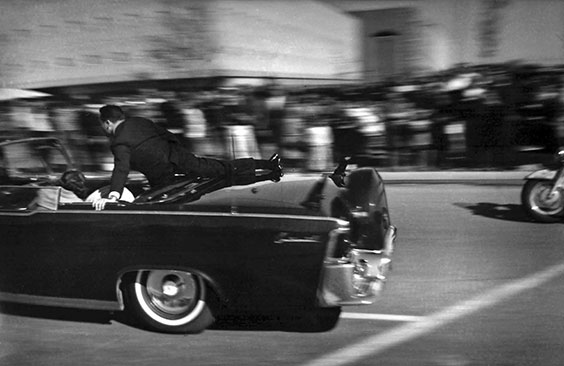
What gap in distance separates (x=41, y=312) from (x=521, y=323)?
2.75m

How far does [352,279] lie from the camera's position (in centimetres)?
376

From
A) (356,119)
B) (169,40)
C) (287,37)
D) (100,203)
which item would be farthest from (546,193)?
(100,203)

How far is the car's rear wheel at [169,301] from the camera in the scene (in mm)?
4016

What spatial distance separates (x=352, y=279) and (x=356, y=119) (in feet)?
18.4

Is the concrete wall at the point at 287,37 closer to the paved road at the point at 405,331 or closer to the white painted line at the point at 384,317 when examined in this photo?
the paved road at the point at 405,331

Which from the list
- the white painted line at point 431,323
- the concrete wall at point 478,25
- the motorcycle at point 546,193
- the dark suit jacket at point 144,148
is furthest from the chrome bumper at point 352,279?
the motorcycle at point 546,193

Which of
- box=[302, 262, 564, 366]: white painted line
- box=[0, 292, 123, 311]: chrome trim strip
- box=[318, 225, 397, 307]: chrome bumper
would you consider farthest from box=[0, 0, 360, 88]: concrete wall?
box=[318, 225, 397, 307]: chrome bumper

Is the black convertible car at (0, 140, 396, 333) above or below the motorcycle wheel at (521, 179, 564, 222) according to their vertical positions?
above

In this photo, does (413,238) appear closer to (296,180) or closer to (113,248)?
(296,180)

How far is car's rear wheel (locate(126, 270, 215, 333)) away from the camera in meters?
4.02

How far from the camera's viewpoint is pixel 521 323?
13.9ft

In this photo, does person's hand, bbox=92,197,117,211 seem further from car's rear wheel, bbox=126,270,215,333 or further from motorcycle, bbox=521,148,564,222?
motorcycle, bbox=521,148,564,222

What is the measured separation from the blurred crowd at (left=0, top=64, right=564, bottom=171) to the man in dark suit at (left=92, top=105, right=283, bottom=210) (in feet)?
3.81

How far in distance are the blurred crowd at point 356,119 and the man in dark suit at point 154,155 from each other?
116 centimetres
